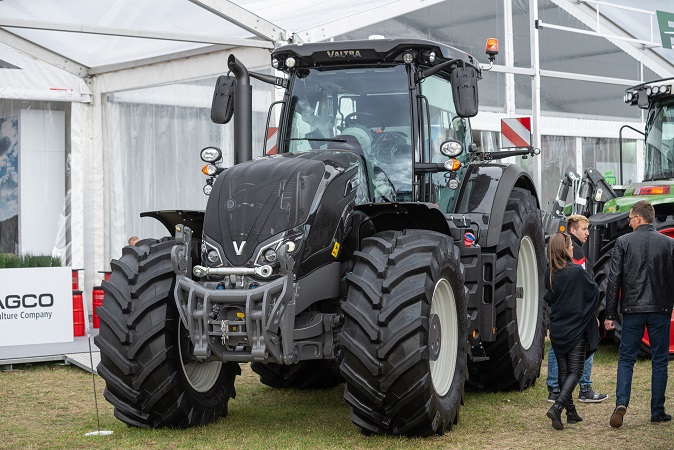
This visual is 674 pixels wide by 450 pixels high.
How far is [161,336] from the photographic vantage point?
21.6ft

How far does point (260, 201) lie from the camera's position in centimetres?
647

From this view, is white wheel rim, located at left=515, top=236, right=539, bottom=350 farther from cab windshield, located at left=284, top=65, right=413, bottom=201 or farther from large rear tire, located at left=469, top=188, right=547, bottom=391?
cab windshield, located at left=284, top=65, right=413, bottom=201

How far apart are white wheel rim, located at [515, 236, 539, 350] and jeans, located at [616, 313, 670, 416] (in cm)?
180

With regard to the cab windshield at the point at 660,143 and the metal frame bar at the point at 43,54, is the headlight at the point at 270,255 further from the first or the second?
the metal frame bar at the point at 43,54

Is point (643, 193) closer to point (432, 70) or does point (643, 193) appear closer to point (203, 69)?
point (432, 70)

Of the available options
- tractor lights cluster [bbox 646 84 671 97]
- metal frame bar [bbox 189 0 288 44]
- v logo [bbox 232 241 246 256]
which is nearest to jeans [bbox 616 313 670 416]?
v logo [bbox 232 241 246 256]

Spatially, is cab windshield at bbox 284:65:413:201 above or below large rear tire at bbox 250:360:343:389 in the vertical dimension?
above

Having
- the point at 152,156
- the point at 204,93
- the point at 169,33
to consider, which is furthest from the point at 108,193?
the point at 169,33

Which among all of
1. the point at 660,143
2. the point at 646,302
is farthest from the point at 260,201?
the point at 660,143

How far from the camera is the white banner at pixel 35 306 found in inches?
417

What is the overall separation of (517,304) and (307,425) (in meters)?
2.67

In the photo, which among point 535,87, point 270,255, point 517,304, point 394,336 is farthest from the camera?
point 535,87

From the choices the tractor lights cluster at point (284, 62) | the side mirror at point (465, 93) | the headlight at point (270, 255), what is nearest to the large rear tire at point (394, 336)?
the headlight at point (270, 255)

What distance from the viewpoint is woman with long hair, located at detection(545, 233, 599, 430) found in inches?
283
